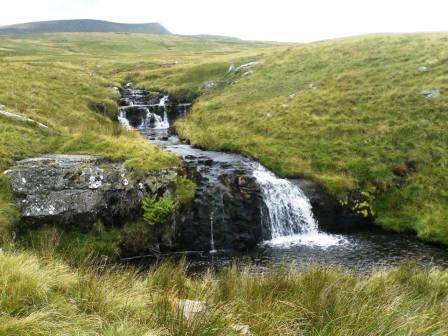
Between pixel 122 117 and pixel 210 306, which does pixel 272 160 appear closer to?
pixel 122 117

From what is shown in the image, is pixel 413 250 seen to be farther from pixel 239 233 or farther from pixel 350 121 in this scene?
pixel 350 121

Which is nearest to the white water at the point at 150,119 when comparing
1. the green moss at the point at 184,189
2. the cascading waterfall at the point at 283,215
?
the cascading waterfall at the point at 283,215

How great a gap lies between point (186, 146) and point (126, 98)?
15745 millimetres

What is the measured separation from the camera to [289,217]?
20.1m

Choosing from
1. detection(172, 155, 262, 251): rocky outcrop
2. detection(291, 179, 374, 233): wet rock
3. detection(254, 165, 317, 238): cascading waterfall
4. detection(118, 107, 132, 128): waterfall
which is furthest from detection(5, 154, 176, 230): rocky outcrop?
detection(118, 107, 132, 128): waterfall

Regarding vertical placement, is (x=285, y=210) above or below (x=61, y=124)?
below

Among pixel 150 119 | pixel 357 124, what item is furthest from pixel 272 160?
pixel 150 119

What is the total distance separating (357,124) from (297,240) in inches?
427

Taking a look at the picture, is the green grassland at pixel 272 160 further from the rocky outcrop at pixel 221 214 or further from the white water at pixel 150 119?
the rocky outcrop at pixel 221 214

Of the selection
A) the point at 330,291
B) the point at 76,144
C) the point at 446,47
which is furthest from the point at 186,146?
the point at 446,47

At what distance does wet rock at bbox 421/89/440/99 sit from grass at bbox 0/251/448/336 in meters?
23.1

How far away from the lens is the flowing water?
16.5 m

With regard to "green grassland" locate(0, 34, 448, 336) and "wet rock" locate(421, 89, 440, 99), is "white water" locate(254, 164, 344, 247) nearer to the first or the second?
"green grassland" locate(0, 34, 448, 336)

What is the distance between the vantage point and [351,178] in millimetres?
21656
